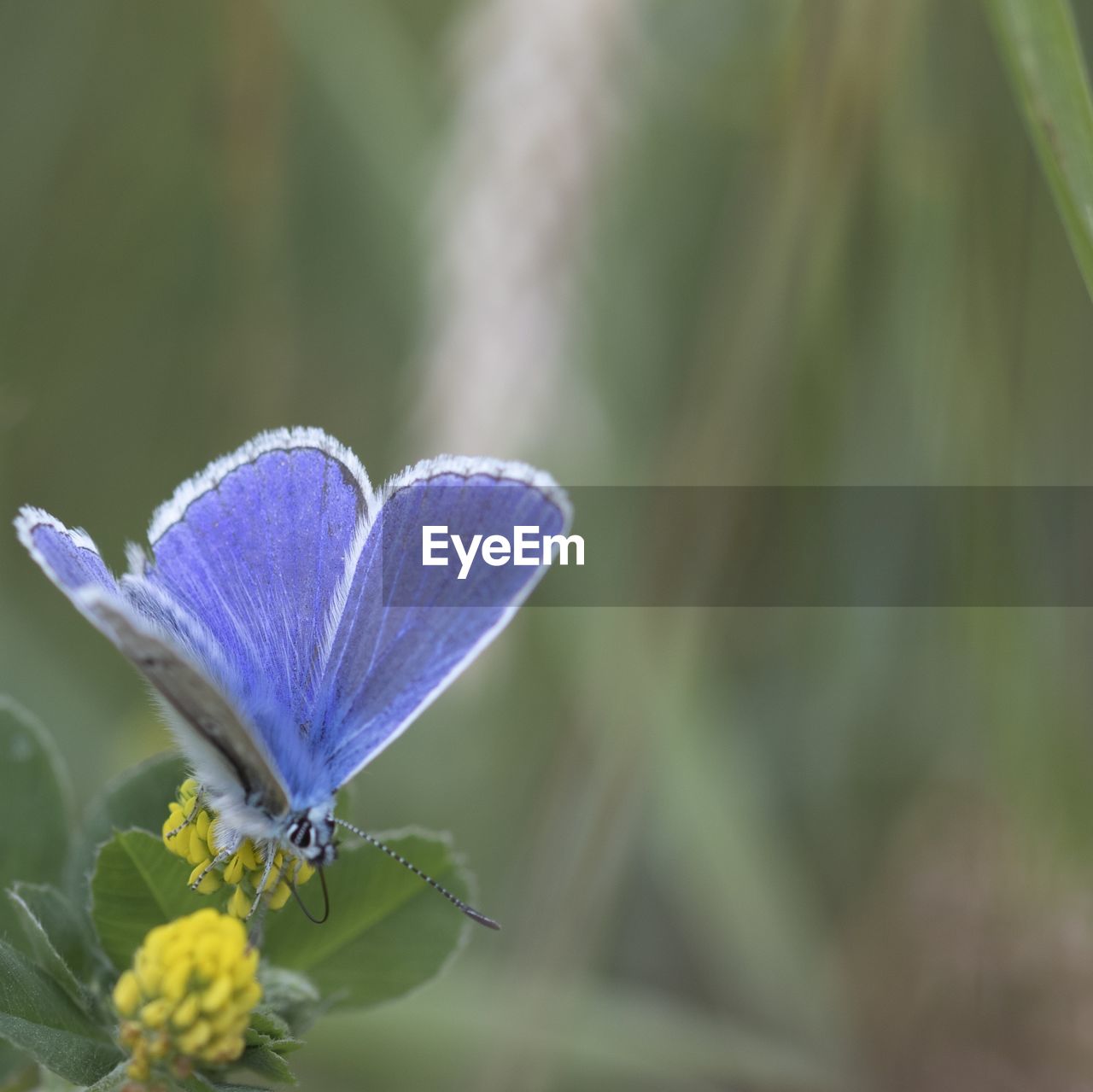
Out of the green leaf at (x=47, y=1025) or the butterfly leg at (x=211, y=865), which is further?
the butterfly leg at (x=211, y=865)

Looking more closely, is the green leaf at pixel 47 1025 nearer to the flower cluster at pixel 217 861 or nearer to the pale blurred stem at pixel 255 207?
the flower cluster at pixel 217 861

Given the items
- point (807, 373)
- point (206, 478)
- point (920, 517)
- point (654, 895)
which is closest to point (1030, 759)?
point (920, 517)

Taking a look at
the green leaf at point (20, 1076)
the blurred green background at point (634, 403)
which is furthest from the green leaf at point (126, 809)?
the blurred green background at point (634, 403)

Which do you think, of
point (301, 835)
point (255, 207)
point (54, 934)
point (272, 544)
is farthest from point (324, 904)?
point (255, 207)

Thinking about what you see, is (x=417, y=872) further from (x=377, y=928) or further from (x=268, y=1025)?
(x=268, y=1025)

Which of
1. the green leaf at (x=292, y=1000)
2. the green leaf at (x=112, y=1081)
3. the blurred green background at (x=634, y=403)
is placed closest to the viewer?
the green leaf at (x=112, y=1081)

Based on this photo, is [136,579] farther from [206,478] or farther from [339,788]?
[339,788]
